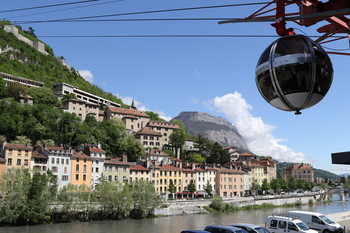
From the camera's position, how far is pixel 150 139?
99.1 meters

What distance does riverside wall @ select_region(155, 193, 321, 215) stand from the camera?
53.3 m

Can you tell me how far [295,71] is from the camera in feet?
12.6

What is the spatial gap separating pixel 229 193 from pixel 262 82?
78.6m

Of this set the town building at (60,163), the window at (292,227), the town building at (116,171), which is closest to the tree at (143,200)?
the town building at (116,171)

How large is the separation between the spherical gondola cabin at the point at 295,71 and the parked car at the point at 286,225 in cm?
1831

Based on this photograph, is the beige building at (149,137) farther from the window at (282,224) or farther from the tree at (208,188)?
the window at (282,224)

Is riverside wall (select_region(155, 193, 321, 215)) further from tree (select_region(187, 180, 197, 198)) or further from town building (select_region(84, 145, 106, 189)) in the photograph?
town building (select_region(84, 145, 106, 189))

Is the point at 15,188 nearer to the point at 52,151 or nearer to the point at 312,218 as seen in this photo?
the point at 52,151

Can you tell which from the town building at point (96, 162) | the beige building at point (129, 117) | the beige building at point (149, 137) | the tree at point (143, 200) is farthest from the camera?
the beige building at point (129, 117)

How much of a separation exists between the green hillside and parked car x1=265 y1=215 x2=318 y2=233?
4230 inches

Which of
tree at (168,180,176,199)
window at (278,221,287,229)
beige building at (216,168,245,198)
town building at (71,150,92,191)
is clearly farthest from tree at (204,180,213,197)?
window at (278,221,287,229)

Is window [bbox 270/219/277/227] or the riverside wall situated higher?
window [bbox 270/219/277/227]

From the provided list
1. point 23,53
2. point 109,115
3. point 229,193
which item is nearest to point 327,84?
point 229,193

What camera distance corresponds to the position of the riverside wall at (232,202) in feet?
175
